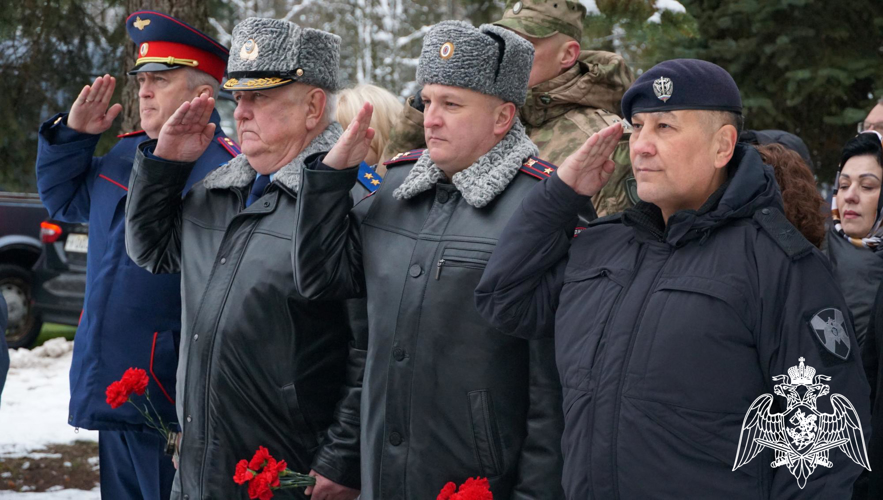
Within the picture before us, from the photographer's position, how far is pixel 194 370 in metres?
3.23

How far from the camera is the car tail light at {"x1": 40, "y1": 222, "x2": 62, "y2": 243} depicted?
366 inches

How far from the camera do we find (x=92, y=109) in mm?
4051

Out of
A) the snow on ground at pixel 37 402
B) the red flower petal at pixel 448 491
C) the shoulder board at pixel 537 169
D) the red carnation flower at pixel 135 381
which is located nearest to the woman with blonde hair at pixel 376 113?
the red carnation flower at pixel 135 381

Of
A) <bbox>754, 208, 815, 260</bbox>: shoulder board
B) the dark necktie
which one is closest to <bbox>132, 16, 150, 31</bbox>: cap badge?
the dark necktie

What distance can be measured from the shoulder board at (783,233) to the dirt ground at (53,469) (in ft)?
16.9

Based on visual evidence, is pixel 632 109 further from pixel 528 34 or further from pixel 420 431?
pixel 528 34

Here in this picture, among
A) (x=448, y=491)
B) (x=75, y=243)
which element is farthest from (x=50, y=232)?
(x=448, y=491)

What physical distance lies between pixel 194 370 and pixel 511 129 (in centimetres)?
134

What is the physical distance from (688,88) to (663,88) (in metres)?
0.06

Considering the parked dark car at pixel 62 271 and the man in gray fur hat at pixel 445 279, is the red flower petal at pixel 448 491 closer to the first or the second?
the man in gray fur hat at pixel 445 279

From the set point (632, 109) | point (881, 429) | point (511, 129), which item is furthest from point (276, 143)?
point (881, 429)

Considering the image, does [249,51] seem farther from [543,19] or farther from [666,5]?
[666,5]

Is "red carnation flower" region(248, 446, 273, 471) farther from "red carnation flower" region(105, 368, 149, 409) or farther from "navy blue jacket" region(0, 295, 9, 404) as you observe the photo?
"navy blue jacket" region(0, 295, 9, 404)

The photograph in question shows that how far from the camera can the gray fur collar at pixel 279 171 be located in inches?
127
